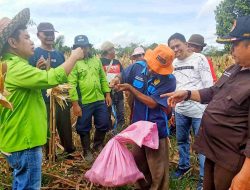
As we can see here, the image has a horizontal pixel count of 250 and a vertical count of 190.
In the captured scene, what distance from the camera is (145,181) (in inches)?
142

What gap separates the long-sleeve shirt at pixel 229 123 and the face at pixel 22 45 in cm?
142

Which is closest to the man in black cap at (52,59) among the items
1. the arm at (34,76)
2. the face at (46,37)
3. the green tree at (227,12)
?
the face at (46,37)

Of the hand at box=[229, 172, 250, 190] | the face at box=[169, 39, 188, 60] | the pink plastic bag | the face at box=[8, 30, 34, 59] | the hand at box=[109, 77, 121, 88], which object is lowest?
the pink plastic bag

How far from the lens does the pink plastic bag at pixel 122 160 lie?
3357 mm

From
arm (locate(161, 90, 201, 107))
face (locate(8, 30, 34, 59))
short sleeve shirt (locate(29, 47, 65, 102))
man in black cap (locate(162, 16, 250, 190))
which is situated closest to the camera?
man in black cap (locate(162, 16, 250, 190))

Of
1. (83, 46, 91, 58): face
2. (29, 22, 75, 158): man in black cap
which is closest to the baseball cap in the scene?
(29, 22, 75, 158): man in black cap

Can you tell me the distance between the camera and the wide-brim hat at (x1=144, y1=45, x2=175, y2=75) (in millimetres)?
3375

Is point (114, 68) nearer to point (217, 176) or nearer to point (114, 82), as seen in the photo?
point (114, 82)

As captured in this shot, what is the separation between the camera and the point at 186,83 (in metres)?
4.29

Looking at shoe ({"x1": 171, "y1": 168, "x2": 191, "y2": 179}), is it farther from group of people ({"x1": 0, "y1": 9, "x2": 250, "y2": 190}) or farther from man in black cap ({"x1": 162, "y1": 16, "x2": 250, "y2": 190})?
man in black cap ({"x1": 162, "y1": 16, "x2": 250, "y2": 190})

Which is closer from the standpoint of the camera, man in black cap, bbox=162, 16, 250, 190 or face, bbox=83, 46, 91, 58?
man in black cap, bbox=162, 16, 250, 190

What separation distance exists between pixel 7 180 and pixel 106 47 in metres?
3.58

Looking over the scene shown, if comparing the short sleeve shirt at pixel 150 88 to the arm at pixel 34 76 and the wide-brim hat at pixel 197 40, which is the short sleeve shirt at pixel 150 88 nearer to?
→ the arm at pixel 34 76

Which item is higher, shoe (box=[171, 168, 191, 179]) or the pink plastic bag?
the pink plastic bag
